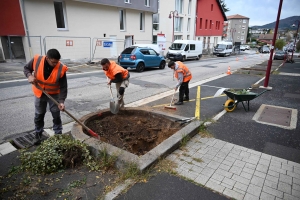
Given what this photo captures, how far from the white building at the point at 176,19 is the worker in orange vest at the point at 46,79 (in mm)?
24100

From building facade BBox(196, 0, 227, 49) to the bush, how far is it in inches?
1432

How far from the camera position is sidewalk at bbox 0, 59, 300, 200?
111 inches

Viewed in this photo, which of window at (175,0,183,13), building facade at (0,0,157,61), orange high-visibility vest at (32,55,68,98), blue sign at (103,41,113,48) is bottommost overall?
orange high-visibility vest at (32,55,68,98)

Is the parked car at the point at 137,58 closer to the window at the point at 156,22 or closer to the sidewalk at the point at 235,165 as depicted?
the sidewalk at the point at 235,165

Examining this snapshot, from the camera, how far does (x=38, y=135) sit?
412cm

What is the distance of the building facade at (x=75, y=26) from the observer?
46.1 ft

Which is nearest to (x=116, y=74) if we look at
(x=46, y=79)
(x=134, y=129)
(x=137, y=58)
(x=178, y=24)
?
(x=134, y=129)

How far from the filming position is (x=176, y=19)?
99.1ft

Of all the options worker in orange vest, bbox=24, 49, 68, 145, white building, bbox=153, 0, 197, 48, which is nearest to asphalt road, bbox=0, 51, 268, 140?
worker in orange vest, bbox=24, 49, 68, 145

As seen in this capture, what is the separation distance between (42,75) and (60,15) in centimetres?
1516

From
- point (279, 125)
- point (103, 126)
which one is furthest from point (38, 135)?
point (279, 125)

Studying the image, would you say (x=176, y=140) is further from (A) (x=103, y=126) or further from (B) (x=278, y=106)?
(B) (x=278, y=106)

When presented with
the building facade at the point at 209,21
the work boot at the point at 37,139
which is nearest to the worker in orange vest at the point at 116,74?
the work boot at the point at 37,139

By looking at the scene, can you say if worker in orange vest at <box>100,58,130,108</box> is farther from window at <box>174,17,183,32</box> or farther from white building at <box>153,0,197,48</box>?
window at <box>174,17,183,32</box>
